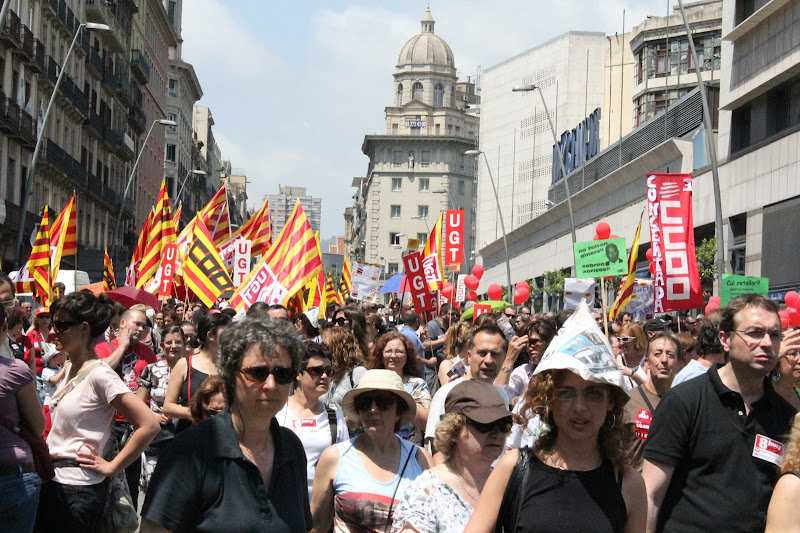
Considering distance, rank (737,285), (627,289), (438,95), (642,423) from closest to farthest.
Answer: (642,423), (737,285), (627,289), (438,95)

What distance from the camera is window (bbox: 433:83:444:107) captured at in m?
128

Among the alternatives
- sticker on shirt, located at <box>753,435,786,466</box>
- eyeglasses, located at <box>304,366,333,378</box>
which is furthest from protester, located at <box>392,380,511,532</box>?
eyeglasses, located at <box>304,366,333,378</box>

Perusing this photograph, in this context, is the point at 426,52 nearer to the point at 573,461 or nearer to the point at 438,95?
the point at 438,95

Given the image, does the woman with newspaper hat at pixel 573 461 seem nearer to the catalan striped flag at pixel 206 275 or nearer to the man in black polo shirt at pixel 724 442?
the man in black polo shirt at pixel 724 442

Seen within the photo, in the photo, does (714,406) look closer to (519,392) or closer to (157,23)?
(519,392)

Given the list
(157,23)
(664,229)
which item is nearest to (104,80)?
(157,23)

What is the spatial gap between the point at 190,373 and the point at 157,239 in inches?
689

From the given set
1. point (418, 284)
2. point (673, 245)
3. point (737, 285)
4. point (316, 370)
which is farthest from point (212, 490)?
point (418, 284)

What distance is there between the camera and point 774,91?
2992 centimetres

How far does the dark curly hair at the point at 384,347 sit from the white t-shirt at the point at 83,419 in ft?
10.1

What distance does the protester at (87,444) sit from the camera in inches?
213

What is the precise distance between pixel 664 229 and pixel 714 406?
1187 centimetres

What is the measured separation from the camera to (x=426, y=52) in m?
131

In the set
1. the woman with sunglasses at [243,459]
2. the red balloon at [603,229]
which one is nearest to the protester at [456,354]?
the woman with sunglasses at [243,459]
